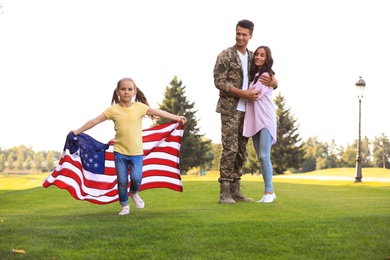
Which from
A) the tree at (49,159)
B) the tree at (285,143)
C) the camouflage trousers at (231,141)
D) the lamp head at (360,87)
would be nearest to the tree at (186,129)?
the tree at (285,143)

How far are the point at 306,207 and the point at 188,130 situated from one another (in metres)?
50.6

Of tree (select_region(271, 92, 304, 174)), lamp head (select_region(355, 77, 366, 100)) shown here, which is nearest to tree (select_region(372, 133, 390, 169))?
tree (select_region(271, 92, 304, 174))

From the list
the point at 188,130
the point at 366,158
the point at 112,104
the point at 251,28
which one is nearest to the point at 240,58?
the point at 251,28

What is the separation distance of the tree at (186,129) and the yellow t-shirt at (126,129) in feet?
162

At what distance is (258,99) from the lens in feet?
A: 26.6

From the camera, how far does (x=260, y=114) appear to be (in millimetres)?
8062

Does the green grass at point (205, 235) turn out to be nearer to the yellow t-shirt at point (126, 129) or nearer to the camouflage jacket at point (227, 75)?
the yellow t-shirt at point (126, 129)

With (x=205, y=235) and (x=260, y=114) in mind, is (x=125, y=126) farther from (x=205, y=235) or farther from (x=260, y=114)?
(x=260, y=114)

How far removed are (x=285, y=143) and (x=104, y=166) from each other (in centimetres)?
6260

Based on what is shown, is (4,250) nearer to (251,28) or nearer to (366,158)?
(251,28)

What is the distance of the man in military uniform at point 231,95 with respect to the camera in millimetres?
8141

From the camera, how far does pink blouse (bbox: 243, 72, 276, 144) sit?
8039mm

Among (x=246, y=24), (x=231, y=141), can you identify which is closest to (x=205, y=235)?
(x=231, y=141)

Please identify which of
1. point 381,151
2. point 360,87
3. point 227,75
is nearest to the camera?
point 227,75
